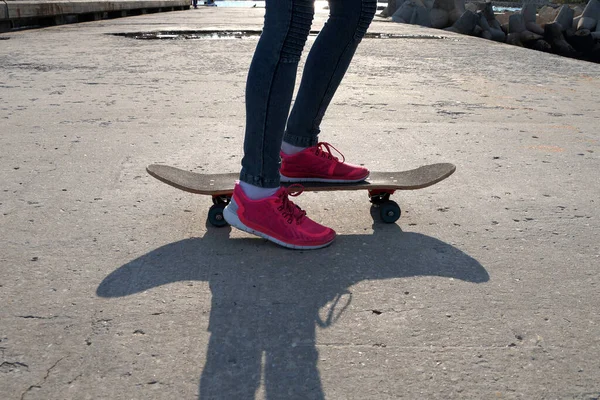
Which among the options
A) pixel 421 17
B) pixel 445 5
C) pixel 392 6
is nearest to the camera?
pixel 445 5

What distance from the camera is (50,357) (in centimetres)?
150

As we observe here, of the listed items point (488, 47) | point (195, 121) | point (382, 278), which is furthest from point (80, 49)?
point (382, 278)

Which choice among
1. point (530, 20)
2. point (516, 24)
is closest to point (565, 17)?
point (530, 20)

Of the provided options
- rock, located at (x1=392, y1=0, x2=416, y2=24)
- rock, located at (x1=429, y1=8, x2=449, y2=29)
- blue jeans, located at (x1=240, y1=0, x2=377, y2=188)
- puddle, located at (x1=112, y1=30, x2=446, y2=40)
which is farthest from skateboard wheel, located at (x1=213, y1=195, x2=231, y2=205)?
rock, located at (x1=392, y1=0, x2=416, y2=24)

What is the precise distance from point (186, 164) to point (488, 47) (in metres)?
8.41

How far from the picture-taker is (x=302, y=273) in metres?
2.00

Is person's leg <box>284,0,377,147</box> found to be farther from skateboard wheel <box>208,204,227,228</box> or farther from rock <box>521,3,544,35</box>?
rock <box>521,3,544,35</box>

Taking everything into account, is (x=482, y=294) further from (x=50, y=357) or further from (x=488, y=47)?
(x=488, y=47)

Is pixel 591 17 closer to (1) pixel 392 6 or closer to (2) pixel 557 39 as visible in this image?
(2) pixel 557 39

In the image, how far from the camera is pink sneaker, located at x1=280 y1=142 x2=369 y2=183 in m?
2.52

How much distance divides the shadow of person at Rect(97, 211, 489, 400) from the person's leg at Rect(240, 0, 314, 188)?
0.34 meters

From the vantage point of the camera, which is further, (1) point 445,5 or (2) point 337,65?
(1) point 445,5

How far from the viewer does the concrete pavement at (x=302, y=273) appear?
4.81 ft

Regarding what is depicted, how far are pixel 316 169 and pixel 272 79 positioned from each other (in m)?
0.61
